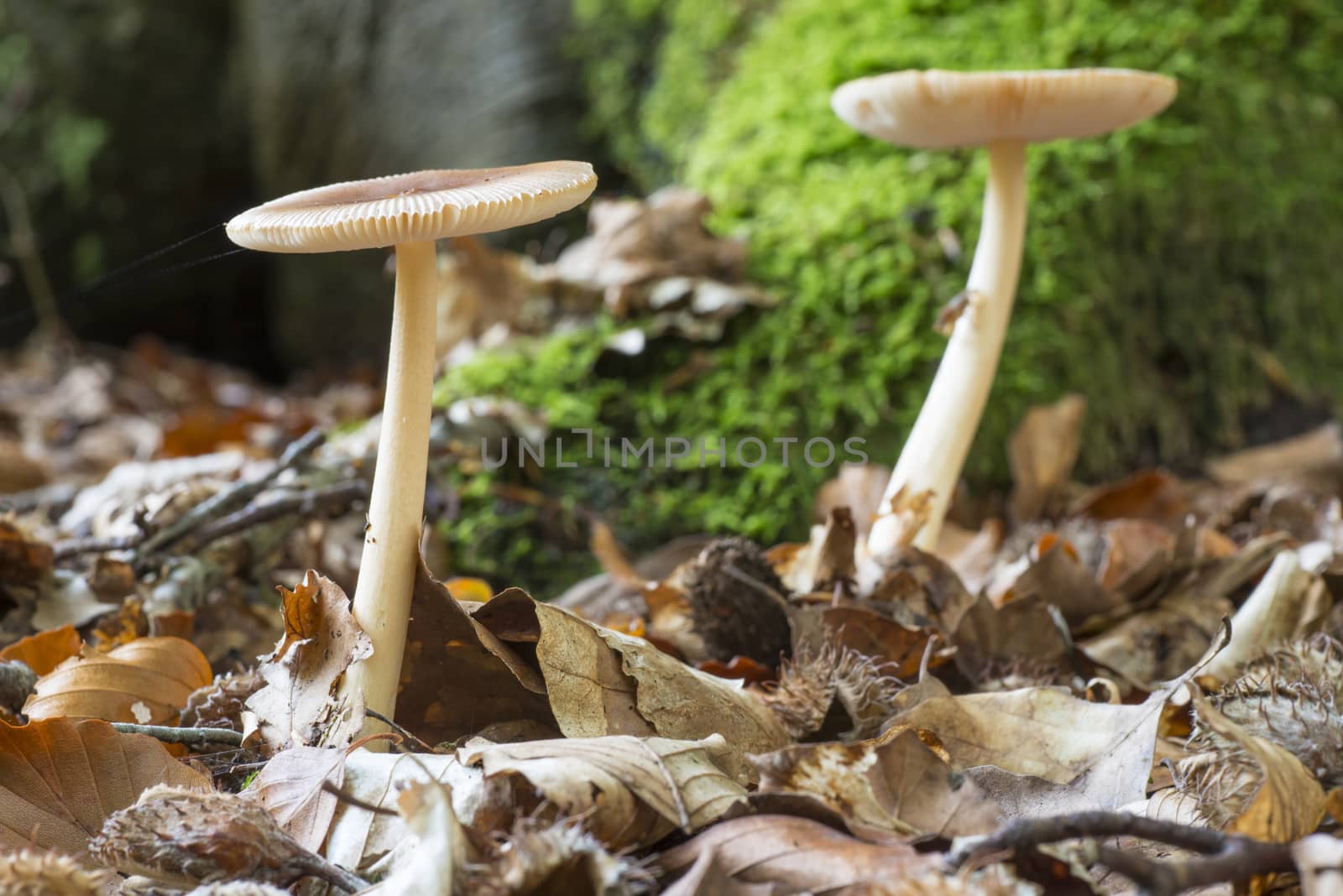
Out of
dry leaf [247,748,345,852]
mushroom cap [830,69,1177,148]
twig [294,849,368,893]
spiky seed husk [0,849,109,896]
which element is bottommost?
twig [294,849,368,893]

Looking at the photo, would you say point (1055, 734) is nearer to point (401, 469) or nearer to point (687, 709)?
point (687, 709)

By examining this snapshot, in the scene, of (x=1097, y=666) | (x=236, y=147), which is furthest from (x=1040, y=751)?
(x=236, y=147)

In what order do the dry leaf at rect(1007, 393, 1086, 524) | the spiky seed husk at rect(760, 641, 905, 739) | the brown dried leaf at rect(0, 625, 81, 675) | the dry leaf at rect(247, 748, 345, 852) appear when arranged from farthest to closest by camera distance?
1. the dry leaf at rect(1007, 393, 1086, 524)
2. the brown dried leaf at rect(0, 625, 81, 675)
3. the spiky seed husk at rect(760, 641, 905, 739)
4. the dry leaf at rect(247, 748, 345, 852)

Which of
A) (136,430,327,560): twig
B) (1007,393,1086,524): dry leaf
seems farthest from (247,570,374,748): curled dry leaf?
(1007,393,1086,524): dry leaf

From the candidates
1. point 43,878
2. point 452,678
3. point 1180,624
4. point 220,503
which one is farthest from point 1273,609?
point 220,503

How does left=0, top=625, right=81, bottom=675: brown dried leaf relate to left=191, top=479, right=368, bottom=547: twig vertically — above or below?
below

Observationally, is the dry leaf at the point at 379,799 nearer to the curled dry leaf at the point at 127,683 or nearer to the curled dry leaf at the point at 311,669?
the curled dry leaf at the point at 311,669

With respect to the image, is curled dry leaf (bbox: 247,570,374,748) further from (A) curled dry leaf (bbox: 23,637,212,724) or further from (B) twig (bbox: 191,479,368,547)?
(B) twig (bbox: 191,479,368,547)
